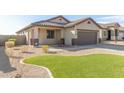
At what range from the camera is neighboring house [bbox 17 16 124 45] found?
486 cm

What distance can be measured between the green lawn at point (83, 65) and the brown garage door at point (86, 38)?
1.81 feet

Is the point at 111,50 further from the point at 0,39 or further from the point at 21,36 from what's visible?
the point at 0,39

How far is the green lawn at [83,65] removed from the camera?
176 inches

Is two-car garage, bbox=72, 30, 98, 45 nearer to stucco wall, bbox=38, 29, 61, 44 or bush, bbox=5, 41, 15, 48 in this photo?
stucco wall, bbox=38, 29, 61, 44

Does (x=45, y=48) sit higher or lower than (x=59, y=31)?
lower

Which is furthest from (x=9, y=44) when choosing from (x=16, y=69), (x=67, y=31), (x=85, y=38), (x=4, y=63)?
(x=85, y=38)

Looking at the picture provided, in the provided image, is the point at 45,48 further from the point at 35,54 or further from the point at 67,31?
the point at 67,31

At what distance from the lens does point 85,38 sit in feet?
17.4

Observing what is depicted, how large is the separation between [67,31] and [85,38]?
0.63m

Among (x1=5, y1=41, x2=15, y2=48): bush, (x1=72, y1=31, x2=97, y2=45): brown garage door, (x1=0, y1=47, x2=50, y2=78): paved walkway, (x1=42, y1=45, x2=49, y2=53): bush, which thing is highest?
(x1=72, y1=31, x2=97, y2=45): brown garage door

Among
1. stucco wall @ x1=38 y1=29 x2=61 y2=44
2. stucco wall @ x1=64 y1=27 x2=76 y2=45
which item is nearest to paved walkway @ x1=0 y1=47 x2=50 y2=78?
stucco wall @ x1=38 y1=29 x2=61 y2=44

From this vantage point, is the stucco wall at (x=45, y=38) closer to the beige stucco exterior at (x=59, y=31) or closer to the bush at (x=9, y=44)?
the beige stucco exterior at (x=59, y=31)

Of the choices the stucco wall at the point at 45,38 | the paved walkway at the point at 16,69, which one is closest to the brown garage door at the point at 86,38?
the stucco wall at the point at 45,38
